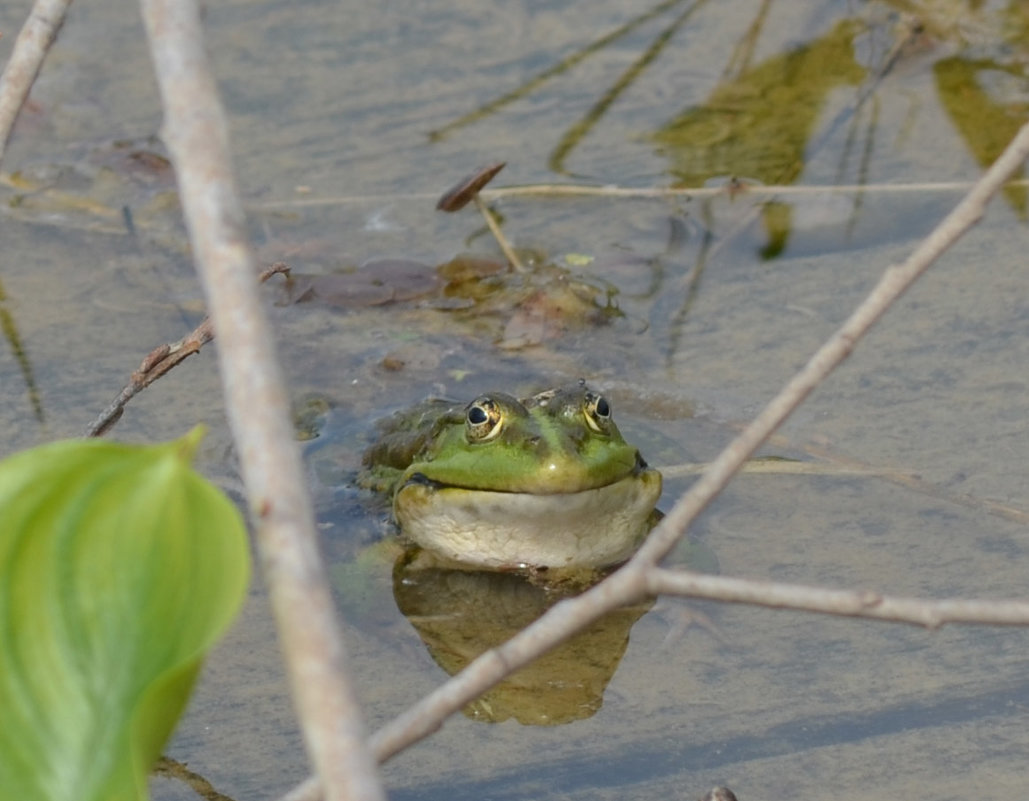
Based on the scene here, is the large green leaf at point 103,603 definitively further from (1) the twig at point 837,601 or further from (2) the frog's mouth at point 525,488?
(2) the frog's mouth at point 525,488

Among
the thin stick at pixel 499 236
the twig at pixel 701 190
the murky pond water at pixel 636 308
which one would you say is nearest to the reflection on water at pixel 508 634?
the murky pond water at pixel 636 308

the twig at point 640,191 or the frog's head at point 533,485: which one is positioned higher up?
the frog's head at point 533,485

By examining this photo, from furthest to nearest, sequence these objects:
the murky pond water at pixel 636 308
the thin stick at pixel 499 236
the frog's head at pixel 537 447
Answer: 1. the thin stick at pixel 499 236
2. the frog's head at pixel 537 447
3. the murky pond water at pixel 636 308

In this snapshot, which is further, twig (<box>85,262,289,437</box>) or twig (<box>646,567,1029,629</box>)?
twig (<box>85,262,289,437</box>)

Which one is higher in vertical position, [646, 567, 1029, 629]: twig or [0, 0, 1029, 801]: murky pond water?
[646, 567, 1029, 629]: twig

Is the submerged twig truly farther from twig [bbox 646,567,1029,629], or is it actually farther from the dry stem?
twig [bbox 646,567,1029,629]

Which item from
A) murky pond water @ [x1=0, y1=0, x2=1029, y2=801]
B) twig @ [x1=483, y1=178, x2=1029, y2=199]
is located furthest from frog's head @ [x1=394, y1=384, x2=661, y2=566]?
twig @ [x1=483, y1=178, x2=1029, y2=199]
